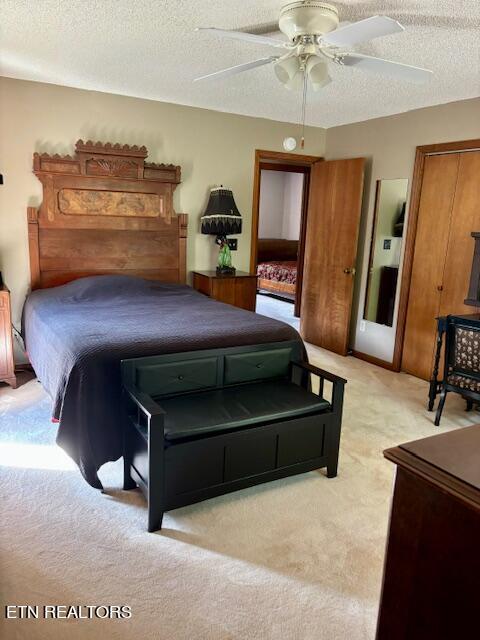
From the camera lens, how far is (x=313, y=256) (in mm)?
5383

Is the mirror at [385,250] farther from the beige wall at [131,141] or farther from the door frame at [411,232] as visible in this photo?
the beige wall at [131,141]

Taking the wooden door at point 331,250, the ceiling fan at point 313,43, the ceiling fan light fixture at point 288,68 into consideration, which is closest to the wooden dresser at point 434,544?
the ceiling fan at point 313,43

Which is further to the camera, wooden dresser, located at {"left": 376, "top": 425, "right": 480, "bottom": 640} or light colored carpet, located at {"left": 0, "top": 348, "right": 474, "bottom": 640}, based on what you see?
light colored carpet, located at {"left": 0, "top": 348, "right": 474, "bottom": 640}

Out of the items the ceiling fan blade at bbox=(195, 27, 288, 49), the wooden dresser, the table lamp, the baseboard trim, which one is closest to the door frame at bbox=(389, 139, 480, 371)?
the baseboard trim

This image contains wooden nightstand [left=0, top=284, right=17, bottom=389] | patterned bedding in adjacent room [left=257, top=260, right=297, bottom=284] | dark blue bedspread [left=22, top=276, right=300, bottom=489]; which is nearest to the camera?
dark blue bedspread [left=22, top=276, right=300, bottom=489]

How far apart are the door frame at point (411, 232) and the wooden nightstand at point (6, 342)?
3.44 metres

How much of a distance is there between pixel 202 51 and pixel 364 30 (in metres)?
1.33

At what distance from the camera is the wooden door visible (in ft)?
15.9

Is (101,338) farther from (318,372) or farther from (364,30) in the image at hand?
(364,30)

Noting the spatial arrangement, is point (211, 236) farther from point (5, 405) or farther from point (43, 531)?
point (43, 531)

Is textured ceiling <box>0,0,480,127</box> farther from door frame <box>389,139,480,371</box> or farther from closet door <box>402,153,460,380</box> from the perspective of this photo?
closet door <box>402,153,460,380</box>

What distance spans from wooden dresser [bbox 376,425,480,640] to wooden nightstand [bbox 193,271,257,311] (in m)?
3.59

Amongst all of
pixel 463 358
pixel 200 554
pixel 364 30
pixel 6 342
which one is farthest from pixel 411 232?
pixel 6 342

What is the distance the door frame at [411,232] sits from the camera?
4082mm
